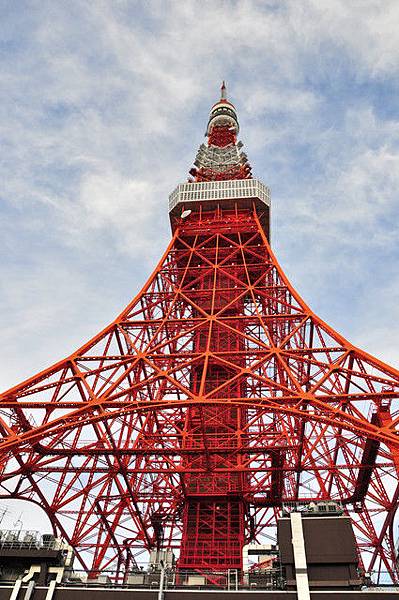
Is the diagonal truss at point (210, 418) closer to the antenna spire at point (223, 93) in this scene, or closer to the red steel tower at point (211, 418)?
the red steel tower at point (211, 418)

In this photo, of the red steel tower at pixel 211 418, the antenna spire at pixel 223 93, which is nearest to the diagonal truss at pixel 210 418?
the red steel tower at pixel 211 418

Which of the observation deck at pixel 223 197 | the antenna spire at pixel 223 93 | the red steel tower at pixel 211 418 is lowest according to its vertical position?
the red steel tower at pixel 211 418

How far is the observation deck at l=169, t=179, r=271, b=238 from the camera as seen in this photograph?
36581 millimetres

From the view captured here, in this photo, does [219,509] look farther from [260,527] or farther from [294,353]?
[294,353]

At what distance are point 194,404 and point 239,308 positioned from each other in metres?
15.1

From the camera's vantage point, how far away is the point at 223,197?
121 feet

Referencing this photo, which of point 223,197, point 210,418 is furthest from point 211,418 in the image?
point 223,197

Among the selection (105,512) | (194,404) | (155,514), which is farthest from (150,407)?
(155,514)

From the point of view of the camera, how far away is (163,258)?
110 ft

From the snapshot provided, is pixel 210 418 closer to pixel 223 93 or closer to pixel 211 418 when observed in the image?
pixel 211 418

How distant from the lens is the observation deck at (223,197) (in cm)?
3658

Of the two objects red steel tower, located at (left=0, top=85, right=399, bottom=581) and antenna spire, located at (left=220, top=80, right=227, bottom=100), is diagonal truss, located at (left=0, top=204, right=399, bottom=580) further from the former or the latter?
antenna spire, located at (left=220, top=80, right=227, bottom=100)

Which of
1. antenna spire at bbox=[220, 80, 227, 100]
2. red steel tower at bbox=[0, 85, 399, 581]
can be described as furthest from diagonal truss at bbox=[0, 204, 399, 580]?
antenna spire at bbox=[220, 80, 227, 100]

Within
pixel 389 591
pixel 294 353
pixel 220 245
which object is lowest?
pixel 389 591
